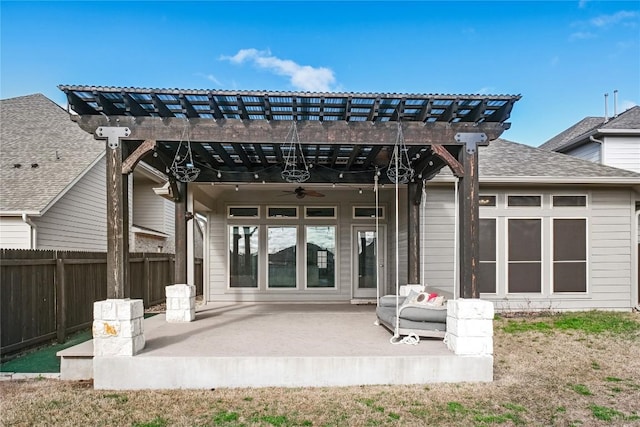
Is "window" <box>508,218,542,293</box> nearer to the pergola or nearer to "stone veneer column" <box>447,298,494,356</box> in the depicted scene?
the pergola

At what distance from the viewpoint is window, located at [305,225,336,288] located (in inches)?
391

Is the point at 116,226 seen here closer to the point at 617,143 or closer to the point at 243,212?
the point at 243,212

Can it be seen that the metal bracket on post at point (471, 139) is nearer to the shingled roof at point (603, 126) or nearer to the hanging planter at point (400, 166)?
the hanging planter at point (400, 166)

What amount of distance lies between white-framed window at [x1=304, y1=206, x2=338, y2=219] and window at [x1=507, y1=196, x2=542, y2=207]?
3.61 meters

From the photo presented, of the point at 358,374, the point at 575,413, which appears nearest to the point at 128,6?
the point at 358,374

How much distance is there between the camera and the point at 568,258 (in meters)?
8.98

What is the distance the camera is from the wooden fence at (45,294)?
5.61 meters

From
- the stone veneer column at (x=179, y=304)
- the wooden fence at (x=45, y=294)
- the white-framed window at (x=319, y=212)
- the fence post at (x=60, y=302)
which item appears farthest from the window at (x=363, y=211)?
the fence post at (x=60, y=302)

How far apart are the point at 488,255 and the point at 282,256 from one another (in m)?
4.27

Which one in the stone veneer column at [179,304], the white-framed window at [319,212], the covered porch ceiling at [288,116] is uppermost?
the covered porch ceiling at [288,116]

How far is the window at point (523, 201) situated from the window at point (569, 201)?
355 millimetres

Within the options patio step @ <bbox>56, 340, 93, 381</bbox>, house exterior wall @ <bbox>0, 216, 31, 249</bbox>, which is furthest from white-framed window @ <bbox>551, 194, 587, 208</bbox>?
house exterior wall @ <bbox>0, 216, 31, 249</bbox>

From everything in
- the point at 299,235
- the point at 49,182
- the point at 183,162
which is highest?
the point at 183,162

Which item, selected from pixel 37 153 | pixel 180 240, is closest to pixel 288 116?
pixel 180 240
